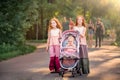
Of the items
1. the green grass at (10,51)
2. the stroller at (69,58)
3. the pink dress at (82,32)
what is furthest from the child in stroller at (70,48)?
the green grass at (10,51)

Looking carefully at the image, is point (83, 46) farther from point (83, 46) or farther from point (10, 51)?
point (10, 51)

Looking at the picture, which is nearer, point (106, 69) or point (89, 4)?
point (106, 69)

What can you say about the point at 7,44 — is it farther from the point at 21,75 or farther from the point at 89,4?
the point at 89,4

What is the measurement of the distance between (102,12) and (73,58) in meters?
43.4

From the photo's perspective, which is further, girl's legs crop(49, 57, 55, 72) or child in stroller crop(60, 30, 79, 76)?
girl's legs crop(49, 57, 55, 72)

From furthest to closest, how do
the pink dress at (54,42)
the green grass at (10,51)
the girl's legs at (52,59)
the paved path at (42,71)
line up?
the green grass at (10,51), the girl's legs at (52,59), the pink dress at (54,42), the paved path at (42,71)

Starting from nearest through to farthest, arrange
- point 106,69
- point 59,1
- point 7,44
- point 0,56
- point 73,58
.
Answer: point 73,58 → point 106,69 → point 0,56 → point 7,44 → point 59,1

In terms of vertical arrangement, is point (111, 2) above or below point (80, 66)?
above

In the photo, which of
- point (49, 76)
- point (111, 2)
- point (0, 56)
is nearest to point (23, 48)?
point (0, 56)

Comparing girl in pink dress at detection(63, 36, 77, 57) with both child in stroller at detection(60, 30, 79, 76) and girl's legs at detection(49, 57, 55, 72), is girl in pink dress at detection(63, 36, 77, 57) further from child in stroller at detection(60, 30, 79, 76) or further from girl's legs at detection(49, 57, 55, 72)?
girl's legs at detection(49, 57, 55, 72)

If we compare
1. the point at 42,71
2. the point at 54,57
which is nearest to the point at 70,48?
the point at 54,57

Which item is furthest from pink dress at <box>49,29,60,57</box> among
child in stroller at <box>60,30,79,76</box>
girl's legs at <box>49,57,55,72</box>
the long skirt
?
the long skirt

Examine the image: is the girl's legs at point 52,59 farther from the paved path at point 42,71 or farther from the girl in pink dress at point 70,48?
the girl in pink dress at point 70,48

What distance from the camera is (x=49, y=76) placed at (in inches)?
547
